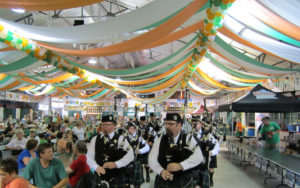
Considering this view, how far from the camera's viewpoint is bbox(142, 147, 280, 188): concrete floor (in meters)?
4.77

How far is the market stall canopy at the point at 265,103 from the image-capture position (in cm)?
592

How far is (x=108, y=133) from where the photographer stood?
2814 millimetres

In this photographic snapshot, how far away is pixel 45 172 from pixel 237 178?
14.4ft

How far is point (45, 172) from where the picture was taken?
2387 mm

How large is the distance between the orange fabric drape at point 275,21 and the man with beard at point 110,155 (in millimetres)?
2047

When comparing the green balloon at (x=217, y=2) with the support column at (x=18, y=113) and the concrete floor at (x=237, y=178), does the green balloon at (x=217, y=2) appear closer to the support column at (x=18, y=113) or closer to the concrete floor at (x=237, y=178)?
the concrete floor at (x=237, y=178)

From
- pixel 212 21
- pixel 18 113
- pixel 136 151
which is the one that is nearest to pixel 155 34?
pixel 212 21

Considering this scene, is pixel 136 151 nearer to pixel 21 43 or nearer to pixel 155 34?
pixel 155 34

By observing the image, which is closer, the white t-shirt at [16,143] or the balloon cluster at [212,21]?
the balloon cluster at [212,21]

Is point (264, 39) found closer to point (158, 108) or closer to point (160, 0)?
point (160, 0)

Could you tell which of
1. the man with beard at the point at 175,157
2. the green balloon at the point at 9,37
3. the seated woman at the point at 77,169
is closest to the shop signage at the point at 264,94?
the man with beard at the point at 175,157

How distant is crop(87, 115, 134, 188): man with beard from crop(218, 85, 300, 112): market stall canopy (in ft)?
14.3

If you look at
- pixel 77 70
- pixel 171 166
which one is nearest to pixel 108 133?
pixel 171 166

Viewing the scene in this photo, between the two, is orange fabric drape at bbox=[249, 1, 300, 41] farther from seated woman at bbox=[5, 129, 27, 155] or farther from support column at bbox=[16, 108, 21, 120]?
support column at bbox=[16, 108, 21, 120]
